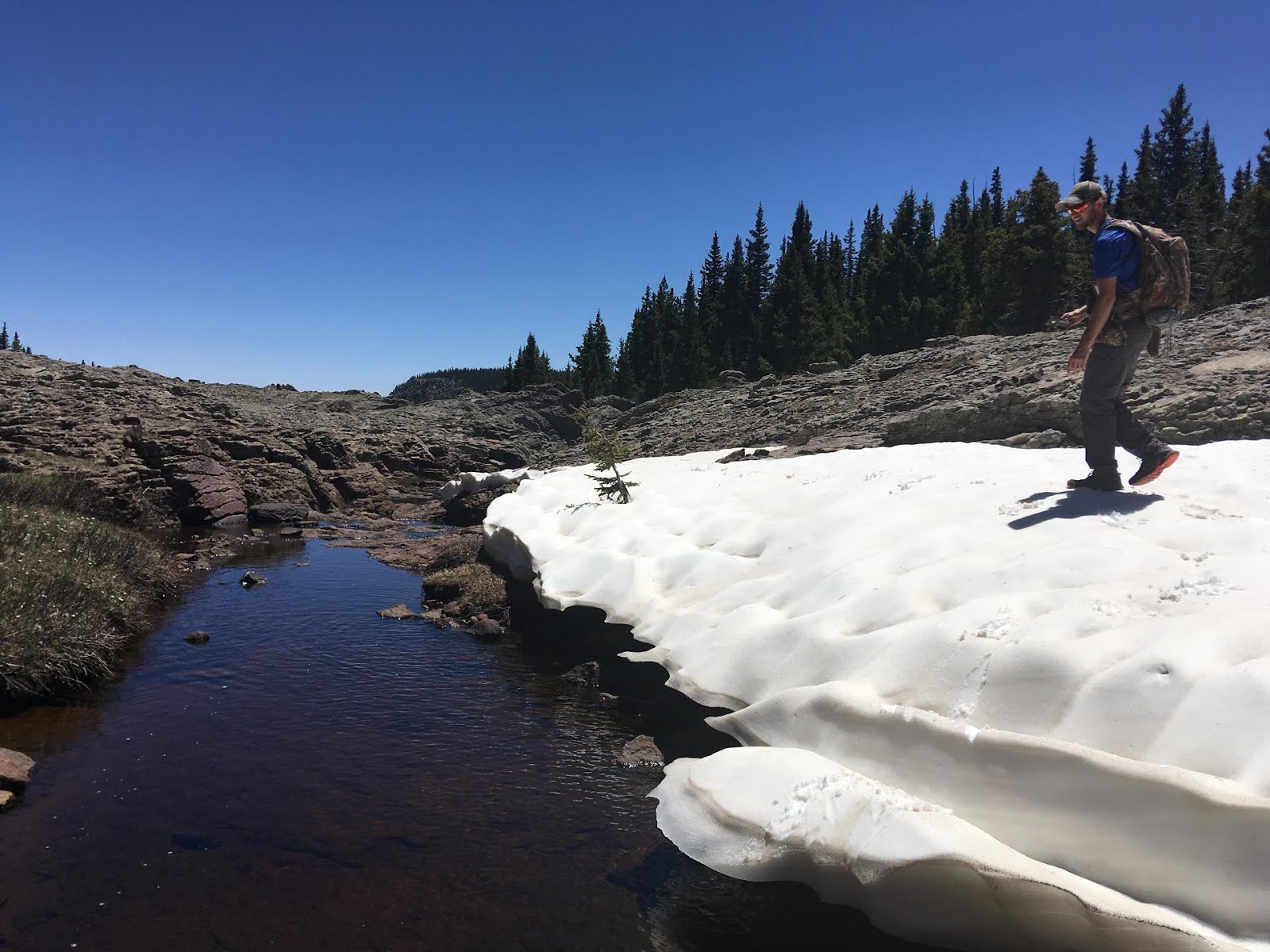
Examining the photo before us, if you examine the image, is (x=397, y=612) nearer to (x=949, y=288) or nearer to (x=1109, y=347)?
(x=1109, y=347)

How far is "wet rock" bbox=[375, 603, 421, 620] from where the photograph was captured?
13.2m

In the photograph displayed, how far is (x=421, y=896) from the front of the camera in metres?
4.96

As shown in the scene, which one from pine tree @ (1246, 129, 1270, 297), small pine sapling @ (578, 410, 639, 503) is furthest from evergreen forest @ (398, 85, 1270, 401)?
small pine sapling @ (578, 410, 639, 503)

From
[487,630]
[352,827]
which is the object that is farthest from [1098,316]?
[487,630]

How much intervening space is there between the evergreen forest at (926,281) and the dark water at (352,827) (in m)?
20.6

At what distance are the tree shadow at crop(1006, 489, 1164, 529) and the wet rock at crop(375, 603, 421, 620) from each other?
10101 millimetres

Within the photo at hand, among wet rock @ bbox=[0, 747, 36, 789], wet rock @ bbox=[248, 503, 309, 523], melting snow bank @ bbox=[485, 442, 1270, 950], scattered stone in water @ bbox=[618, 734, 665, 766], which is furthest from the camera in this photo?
wet rock @ bbox=[248, 503, 309, 523]

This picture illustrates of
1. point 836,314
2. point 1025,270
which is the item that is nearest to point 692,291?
point 836,314

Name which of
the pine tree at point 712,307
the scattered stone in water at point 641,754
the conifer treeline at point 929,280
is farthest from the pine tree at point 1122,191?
the scattered stone in water at point 641,754

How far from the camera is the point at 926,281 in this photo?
54969 millimetres

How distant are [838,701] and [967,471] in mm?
5000

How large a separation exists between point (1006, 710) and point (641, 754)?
384cm

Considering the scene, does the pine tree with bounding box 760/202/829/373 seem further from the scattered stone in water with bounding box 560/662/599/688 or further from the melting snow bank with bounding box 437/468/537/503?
the scattered stone in water with bounding box 560/662/599/688

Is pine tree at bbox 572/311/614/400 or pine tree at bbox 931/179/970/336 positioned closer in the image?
pine tree at bbox 931/179/970/336
